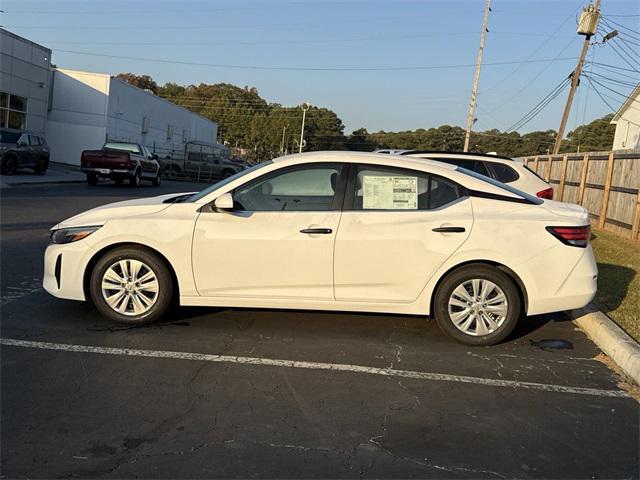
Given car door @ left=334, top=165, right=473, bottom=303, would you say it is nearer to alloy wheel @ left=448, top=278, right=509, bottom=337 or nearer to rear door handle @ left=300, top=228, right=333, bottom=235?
Answer: rear door handle @ left=300, top=228, right=333, bottom=235

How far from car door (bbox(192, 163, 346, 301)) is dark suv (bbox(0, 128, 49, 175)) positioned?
1917 cm

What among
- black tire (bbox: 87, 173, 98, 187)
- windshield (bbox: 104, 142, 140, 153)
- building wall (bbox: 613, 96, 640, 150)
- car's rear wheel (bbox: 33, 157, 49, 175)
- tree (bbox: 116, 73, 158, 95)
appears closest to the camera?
black tire (bbox: 87, 173, 98, 187)

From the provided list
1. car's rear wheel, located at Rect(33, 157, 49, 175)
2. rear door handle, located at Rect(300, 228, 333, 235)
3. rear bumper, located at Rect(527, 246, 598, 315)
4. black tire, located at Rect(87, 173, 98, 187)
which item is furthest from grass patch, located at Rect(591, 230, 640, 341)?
car's rear wheel, located at Rect(33, 157, 49, 175)

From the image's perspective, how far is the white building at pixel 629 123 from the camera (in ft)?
137

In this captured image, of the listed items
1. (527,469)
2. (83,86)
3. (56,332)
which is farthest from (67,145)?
(527,469)

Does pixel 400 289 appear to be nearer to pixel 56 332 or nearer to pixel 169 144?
pixel 56 332

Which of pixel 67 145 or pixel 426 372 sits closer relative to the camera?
pixel 426 372

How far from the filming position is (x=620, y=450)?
3508 millimetres

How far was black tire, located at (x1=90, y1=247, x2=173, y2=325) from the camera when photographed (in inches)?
207

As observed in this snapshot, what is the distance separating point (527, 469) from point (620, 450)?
2.31 ft

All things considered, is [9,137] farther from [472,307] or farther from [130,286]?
[472,307]

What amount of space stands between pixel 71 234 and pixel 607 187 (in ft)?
38.8

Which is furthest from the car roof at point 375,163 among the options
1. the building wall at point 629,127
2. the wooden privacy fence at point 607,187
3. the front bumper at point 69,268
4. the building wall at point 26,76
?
the building wall at point 629,127

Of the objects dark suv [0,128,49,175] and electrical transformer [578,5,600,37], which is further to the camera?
electrical transformer [578,5,600,37]
